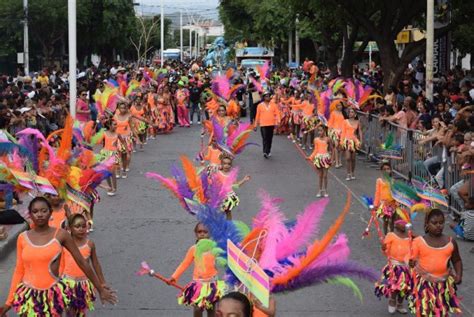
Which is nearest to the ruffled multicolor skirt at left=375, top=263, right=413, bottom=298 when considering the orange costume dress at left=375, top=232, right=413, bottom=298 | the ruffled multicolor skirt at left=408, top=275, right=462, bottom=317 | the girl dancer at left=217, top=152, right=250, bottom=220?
the orange costume dress at left=375, top=232, right=413, bottom=298

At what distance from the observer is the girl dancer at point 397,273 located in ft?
26.7

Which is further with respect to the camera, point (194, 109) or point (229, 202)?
point (194, 109)

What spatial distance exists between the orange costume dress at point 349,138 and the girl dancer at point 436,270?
9.93 meters

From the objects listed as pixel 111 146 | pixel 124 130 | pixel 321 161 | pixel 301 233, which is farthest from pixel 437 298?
pixel 124 130

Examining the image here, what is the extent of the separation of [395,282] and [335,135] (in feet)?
33.7

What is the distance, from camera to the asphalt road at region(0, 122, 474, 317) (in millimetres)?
8773

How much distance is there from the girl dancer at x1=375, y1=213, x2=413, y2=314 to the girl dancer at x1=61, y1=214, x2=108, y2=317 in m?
2.61

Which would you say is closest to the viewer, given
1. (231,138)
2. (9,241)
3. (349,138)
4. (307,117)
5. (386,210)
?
(386,210)

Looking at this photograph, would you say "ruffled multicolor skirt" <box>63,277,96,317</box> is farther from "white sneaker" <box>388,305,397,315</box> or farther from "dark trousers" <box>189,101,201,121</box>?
"dark trousers" <box>189,101,201,121</box>

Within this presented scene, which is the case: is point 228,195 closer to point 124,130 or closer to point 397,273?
point 397,273

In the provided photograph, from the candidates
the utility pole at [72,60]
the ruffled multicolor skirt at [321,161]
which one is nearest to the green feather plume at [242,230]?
the ruffled multicolor skirt at [321,161]

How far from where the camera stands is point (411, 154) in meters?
16.7

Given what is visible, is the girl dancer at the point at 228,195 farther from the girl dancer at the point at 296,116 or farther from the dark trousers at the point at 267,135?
the girl dancer at the point at 296,116

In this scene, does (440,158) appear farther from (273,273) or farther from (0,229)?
(273,273)
